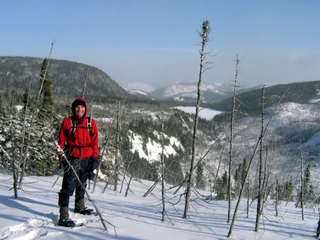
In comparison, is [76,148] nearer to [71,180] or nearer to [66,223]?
[71,180]

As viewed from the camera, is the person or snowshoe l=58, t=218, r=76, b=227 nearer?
snowshoe l=58, t=218, r=76, b=227

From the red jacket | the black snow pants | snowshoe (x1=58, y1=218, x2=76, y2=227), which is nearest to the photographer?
snowshoe (x1=58, y1=218, x2=76, y2=227)

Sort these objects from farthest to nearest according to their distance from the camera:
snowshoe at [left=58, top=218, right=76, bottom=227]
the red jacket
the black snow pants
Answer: the red jacket < the black snow pants < snowshoe at [left=58, top=218, right=76, bottom=227]

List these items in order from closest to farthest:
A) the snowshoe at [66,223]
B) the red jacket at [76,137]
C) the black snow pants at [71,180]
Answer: the snowshoe at [66,223]
the black snow pants at [71,180]
the red jacket at [76,137]

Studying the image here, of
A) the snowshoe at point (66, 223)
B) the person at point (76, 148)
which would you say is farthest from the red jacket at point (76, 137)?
the snowshoe at point (66, 223)

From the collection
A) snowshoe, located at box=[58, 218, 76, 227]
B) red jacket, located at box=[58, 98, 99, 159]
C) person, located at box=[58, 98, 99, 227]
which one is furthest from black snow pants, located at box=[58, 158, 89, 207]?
snowshoe, located at box=[58, 218, 76, 227]

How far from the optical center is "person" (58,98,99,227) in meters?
5.46

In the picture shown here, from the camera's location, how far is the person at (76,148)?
5461 mm

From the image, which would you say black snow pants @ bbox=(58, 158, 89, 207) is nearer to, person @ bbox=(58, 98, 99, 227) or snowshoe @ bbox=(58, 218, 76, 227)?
person @ bbox=(58, 98, 99, 227)

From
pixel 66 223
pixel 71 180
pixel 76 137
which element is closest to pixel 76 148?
pixel 76 137

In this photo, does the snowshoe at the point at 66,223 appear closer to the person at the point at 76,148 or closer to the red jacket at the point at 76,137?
the person at the point at 76,148

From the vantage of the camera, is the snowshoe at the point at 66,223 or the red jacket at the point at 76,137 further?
the red jacket at the point at 76,137

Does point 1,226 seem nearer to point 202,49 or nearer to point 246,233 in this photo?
point 246,233

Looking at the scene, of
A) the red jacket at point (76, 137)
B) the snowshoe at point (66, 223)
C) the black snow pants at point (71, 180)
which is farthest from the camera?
the red jacket at point (76, 137)
